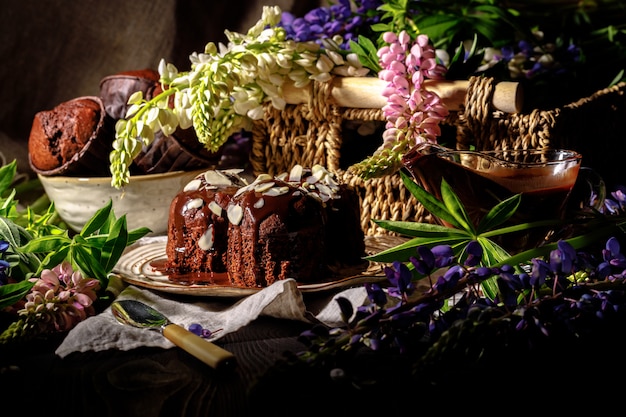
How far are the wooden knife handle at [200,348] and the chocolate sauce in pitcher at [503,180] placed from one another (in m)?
0.45

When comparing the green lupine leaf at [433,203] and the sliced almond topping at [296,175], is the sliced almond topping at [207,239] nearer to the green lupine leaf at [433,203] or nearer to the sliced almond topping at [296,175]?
the sliced almond topping at [296,175]

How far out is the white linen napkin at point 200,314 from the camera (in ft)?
2.97

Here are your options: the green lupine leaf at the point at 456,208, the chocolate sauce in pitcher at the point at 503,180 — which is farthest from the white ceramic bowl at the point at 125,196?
the green lupine leaf at the point at 456,208

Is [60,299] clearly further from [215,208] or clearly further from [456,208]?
[456,208]

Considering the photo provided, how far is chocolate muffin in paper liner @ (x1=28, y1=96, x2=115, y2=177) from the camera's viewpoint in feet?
4.86

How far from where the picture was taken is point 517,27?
1.62 m

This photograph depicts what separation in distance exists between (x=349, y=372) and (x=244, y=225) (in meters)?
0.39

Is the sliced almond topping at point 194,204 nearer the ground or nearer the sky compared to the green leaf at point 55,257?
nearer the sky

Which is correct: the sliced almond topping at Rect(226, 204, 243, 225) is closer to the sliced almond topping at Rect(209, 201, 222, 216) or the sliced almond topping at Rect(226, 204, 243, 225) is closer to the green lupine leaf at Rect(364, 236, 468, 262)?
the sliced almond topping at Rect(209, 201, 222, 216)

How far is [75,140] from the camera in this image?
1493mm

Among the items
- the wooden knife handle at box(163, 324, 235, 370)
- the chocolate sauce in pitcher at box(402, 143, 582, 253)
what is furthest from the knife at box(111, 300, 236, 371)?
the chocolate sauce in pitcher at box(402, 143, 582, 253)

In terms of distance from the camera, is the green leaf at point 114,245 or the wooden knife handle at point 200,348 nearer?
the wooden knife handle at point 200,348

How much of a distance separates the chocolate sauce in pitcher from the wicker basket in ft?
0.49

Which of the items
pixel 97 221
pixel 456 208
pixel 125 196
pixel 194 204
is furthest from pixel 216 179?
pixel 456 208
